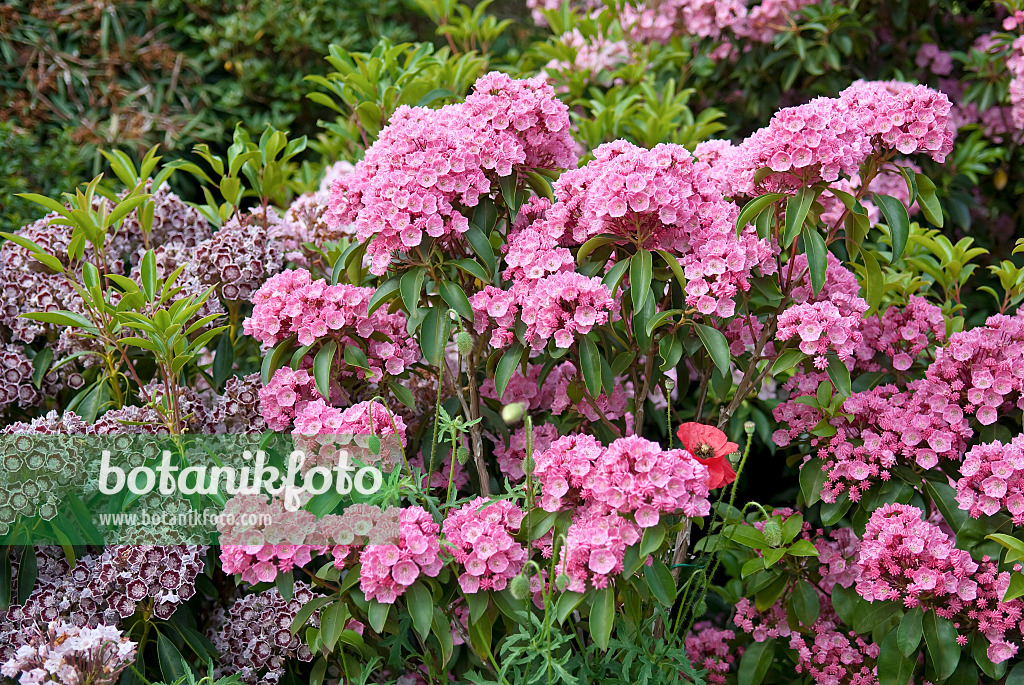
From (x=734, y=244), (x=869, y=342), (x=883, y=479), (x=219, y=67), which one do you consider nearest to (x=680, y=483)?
(x=734, y=244)

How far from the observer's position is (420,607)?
1.42 m

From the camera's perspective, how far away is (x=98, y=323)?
183cm

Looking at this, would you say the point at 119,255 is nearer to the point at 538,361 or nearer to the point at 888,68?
the point at 538,361

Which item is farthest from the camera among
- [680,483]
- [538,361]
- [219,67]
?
[219,67]

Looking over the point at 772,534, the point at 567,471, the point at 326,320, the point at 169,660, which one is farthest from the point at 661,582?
the point at 169,660

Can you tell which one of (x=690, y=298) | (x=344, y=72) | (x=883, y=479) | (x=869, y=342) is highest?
(x=344, y=72)

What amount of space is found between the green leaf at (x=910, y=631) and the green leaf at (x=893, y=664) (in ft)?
0.08

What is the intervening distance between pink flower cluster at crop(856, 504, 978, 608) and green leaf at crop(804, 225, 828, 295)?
0.46 m

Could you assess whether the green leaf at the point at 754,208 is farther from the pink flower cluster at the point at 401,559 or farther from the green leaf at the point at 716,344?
the pink flower cluster at the point at 401,559

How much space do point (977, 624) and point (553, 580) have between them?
2.73ft

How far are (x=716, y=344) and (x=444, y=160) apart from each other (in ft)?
2.04

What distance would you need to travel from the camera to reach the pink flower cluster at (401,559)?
1403 mm

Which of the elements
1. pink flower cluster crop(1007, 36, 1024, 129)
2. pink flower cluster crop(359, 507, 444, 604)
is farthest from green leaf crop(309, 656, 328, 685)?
pink flower cluster crop(1007, 36, 1024, 129)

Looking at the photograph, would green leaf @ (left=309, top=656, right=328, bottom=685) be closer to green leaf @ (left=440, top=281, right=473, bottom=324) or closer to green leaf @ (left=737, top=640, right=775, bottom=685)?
green leaf @ (left=440, top=281, right=473, bottom=324)
